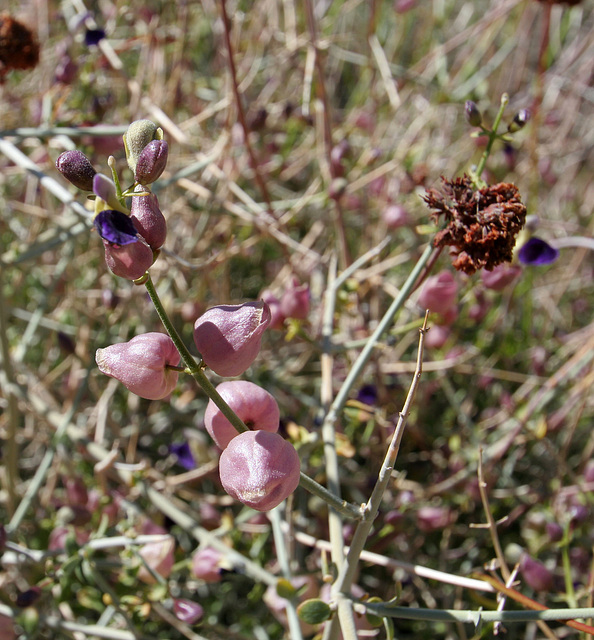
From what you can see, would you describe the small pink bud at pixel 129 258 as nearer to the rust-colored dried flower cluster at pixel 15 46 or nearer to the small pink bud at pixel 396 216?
the rust-colored dried flower cluster at pixel 15 46

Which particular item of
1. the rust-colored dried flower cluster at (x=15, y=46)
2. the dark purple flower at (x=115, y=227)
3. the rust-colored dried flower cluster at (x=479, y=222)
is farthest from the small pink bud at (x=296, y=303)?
the rust-colored dried flower cluster at (x=15, y=46)

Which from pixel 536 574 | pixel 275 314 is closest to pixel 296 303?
pixel 275 314

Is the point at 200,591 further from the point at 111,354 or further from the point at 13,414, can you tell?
the point at 111,354

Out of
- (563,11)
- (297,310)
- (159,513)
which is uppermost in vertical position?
(563,11)

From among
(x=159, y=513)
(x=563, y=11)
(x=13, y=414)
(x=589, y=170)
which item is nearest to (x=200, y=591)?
(x=159, y=513)

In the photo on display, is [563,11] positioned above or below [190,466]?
above

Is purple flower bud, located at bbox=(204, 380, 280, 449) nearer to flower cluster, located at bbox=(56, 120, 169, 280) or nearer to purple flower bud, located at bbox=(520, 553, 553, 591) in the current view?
flower cluster, located at bbox=(56, 120, 169, 280)

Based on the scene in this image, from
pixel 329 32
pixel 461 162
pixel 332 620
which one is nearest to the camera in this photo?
pixel 332 620
